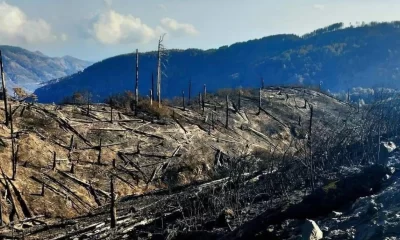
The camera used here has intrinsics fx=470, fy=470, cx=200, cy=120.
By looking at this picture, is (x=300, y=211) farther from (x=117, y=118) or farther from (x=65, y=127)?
(x=117, y=118)

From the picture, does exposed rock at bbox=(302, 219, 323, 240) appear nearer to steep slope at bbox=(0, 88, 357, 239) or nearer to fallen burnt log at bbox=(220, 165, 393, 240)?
fallen burnt log at bbox=(220, 165, 393, 240)

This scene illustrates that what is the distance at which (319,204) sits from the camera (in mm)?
16219

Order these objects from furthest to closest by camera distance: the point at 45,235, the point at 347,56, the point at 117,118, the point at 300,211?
1. the point at 347,56
2. the point at 117,118
3. the point at 45,235
4. the point at 300,211

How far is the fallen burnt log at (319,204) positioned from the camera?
1584cm

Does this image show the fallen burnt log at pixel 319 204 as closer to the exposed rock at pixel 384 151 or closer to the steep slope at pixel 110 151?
the exposed rock at pixel 384 151

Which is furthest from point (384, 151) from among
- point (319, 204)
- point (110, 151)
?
point (110, 151)

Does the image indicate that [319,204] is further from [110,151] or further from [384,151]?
[110,151]

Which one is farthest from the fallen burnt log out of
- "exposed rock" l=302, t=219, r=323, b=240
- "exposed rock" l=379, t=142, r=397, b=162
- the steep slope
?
the steep slope

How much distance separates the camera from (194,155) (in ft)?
132

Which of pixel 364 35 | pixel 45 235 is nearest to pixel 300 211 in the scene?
pixel 45 235

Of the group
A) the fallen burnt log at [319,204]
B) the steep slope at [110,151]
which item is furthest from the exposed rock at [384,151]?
the steep slope at [110,151]

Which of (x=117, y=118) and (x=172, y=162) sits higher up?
(x=117, y=118)

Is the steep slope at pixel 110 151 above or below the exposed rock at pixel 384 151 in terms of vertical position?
below

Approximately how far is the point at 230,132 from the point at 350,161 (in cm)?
2184
